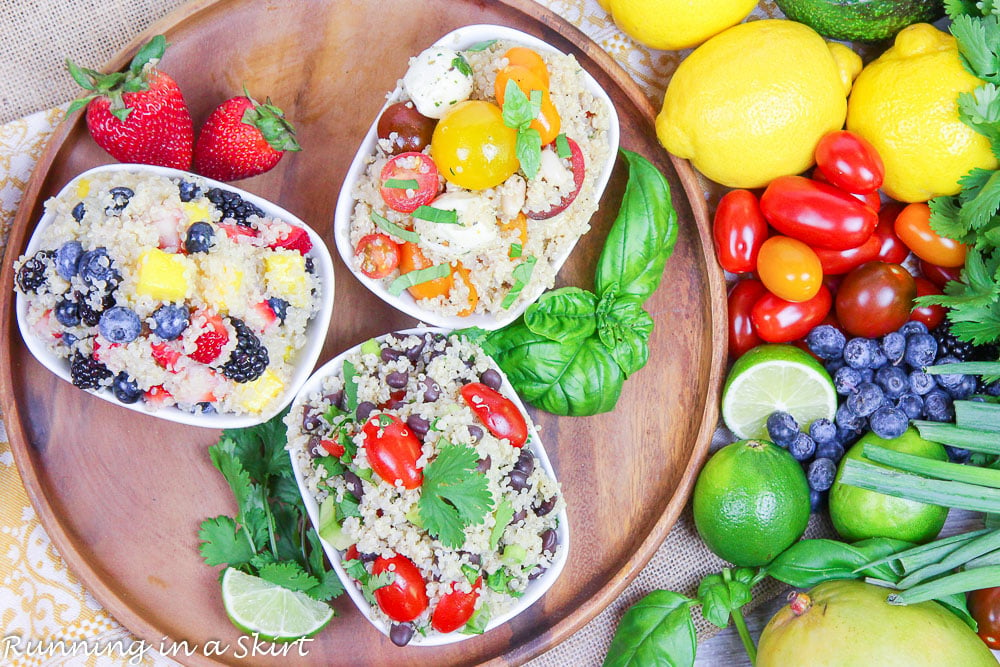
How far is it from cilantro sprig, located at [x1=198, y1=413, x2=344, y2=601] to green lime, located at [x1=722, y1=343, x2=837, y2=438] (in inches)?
48.5

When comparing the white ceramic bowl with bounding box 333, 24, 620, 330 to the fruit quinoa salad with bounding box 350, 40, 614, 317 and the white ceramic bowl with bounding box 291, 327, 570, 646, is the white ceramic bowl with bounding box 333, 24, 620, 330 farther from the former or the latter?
the white ceramic bowl with bounding box 291, 327, 570, 646

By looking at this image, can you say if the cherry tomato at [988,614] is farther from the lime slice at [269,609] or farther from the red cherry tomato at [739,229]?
the lime slice at [269,609]

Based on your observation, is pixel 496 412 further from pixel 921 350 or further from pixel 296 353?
pixel 921 350

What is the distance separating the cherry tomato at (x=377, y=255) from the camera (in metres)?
1.91

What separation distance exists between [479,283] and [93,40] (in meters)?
1.33

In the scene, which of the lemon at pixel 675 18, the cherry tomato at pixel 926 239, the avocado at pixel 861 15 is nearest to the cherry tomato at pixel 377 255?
the lemon at pixel 675 18

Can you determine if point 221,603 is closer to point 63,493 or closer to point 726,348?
point 63,493

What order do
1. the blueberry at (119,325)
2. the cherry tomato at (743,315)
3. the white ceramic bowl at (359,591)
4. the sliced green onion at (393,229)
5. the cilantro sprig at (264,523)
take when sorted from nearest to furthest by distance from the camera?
the blueberry at (119,325) < the sliced green onion at (393,229) < the white ceramic bowl at (359,591) < the cilantro sprig at (264,523) < the cherry tomato at (743,315)

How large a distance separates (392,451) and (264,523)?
608 mm

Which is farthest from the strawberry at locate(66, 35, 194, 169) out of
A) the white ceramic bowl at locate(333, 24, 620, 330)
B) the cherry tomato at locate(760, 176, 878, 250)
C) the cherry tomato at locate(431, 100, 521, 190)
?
the cherry tomato at locate(760, 176, 878, 250)

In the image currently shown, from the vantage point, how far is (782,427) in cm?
218

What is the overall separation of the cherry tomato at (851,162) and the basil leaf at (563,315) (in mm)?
719

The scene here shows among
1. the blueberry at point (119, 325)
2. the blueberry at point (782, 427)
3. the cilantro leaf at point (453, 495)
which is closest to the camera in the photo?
the blueberry at point (119, 325)

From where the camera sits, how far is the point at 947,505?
6.77ft
